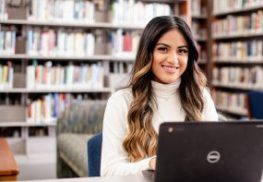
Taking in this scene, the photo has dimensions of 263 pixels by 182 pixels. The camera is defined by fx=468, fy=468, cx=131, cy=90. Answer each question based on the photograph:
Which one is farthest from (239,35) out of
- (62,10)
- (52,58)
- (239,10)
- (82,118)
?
(82,118)

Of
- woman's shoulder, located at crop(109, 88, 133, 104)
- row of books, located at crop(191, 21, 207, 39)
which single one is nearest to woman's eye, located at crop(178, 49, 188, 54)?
woman's shoulder, located at crop(109, 88, 133, 104)

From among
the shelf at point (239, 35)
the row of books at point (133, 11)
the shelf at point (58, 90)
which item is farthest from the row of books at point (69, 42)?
the shelf at point (239, 35)

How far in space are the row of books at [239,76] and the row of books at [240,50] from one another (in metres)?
0.16

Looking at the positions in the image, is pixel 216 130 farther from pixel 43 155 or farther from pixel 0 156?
pixel 43 155

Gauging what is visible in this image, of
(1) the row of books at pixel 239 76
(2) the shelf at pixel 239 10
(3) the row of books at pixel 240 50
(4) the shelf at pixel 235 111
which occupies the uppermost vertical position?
(2) the shelf at pixel 239 10

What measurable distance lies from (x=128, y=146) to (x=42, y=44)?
3.51 meters

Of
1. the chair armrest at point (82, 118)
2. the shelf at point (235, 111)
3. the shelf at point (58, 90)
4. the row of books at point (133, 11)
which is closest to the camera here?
the chair armrest at point (82, 118)

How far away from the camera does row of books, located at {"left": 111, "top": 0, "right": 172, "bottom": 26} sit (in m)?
5.39

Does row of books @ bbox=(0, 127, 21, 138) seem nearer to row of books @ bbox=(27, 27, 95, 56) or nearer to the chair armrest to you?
row of books @ bbox=(27, 27, 95, 56)

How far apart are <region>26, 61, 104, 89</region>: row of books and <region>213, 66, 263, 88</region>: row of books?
193 cm

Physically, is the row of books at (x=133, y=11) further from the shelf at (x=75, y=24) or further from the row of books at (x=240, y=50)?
the row of books at (x=240, y=50)

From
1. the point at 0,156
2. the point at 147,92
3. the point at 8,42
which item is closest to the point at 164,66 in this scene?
the point at 147,92

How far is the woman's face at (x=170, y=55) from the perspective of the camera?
1.91 meters

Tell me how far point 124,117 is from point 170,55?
32 cm
